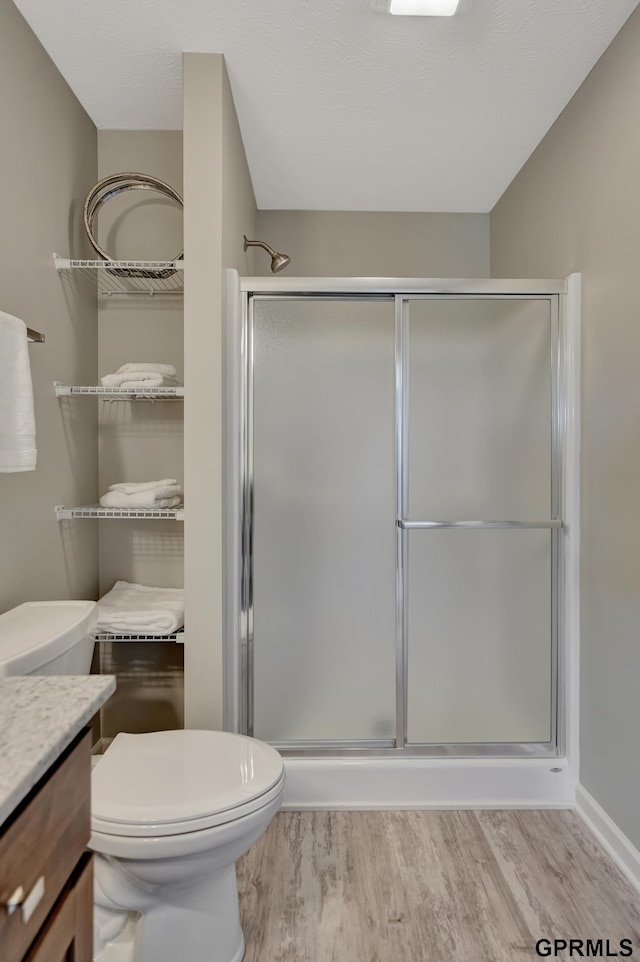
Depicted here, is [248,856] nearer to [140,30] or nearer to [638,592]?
[638,592]

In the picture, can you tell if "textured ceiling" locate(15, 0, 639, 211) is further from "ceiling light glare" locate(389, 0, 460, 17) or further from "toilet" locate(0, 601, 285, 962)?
"toilet" locate(0, 601, 285, 962)

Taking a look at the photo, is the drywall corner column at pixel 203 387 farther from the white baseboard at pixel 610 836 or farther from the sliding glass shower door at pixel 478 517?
the white baseboard at pixel 610 836

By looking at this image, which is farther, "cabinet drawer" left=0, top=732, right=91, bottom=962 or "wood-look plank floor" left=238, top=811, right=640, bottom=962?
"wood-look plank floor" left=238, top=811, right=640, bottom=962

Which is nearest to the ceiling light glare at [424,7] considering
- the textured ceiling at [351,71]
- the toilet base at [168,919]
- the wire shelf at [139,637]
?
the textured ceiling at [351,71]

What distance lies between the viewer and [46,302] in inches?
72.1

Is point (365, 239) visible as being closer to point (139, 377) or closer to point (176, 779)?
point (139, 377)

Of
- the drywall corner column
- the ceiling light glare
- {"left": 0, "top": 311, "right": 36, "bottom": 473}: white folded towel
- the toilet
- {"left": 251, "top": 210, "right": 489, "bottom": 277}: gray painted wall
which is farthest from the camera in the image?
{"left": 251, "top": 210, "right": 489, "bottom": 277}: gray painted wall

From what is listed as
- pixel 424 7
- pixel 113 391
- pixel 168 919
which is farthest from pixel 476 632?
pixel 424 7

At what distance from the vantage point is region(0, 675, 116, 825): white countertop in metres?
0.58

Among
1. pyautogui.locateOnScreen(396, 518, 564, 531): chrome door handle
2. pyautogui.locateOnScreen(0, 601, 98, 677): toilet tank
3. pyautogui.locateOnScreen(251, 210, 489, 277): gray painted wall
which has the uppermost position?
pyautogui.locateOnScreen(251, 210, 489, 277): gray painted wall

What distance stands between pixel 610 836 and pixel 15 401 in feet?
7.08

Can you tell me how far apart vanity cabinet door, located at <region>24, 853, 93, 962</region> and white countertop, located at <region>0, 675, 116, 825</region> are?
7.3 inches

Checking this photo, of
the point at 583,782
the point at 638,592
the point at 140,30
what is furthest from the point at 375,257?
the point at 583,782

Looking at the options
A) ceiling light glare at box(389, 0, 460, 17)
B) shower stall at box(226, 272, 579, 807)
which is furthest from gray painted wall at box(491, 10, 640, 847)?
ceiling light glare at box(389, 0, 460, 17)
